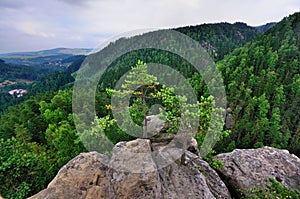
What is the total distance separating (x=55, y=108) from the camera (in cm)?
4859

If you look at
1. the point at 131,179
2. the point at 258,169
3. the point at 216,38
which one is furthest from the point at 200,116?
the point at 216,38

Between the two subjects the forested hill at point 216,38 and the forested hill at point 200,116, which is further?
the forested hill at point 216,38

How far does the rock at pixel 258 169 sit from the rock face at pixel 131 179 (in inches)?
123

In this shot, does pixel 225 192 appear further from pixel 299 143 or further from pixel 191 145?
pixel 299 143

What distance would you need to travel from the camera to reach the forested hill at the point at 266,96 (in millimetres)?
50062

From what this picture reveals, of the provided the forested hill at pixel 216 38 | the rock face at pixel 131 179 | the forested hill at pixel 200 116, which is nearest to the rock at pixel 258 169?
the rock face at pixel 131 179

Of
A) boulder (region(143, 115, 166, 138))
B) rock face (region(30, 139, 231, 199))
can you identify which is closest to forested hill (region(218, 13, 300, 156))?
boulder (region(143, 115, 166, 138))

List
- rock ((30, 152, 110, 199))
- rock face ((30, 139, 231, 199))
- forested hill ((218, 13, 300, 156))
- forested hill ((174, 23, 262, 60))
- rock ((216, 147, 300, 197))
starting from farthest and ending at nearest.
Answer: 1. forested hill ((174, 23, 262, 60))
2. forested hill ((218, 13, 300, 156))
3. rock ((216, 147, 300, 197))
4. rock ((30, 152, 110, 199))
5. rock face ((30, 139, 231, 199))

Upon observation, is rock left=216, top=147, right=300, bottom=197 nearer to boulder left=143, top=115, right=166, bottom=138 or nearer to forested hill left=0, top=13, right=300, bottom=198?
forested hill left=0, top=13, right=300, bottom=198

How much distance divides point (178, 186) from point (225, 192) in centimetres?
441

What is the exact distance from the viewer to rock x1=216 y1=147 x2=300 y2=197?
17.9 meters

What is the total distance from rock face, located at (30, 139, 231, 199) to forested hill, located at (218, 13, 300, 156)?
2899 centimetres

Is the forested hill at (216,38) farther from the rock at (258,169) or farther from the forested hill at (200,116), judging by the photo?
the rock at (258,169)

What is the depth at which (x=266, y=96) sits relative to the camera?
201 ft
